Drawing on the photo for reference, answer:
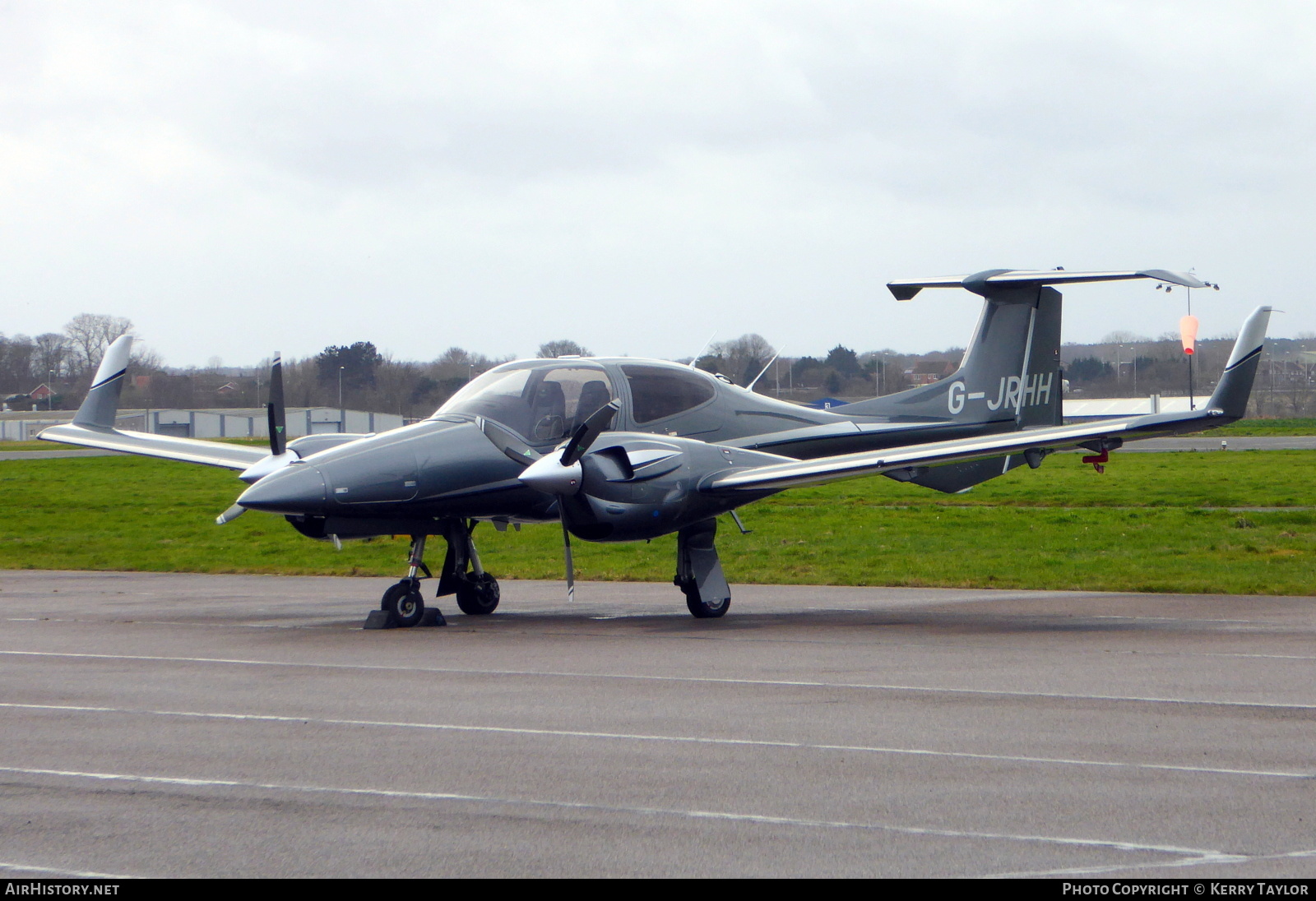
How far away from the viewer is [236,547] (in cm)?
2861

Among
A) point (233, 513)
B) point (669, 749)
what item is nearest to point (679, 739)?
point (669, 749)

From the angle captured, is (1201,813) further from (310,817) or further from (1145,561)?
(1145,561)

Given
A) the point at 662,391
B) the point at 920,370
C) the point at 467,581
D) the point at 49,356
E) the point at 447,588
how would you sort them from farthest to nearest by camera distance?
the point at 49,356
the point at 920,370
the point at 447,588
the point at 467,581
the point at 662,391

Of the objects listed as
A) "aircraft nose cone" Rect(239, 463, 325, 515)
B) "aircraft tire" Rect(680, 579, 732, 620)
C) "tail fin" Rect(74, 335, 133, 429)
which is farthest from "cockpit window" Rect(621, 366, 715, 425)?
→ "tail fin" Rect(74, 335, 133, 429)

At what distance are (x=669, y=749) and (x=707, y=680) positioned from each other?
2806 millimetres

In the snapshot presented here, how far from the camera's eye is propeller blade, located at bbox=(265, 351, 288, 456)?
1606 cm

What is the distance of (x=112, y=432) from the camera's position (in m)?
20.4

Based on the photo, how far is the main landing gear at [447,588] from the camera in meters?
14.9

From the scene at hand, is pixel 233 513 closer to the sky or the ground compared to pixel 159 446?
closer to the ground

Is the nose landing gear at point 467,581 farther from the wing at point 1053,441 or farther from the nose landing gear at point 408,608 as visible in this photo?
the wing at point 1053,441

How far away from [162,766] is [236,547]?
869 inches

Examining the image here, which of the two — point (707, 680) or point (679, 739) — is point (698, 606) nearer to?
point (707, 680)

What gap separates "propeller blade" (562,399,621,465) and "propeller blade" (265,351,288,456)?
406cm
